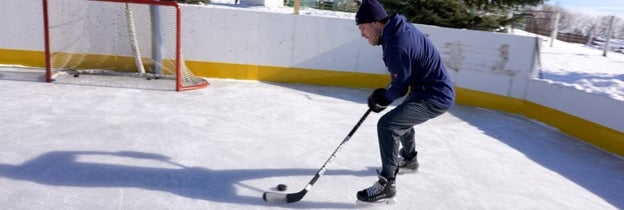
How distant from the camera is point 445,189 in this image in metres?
3.43

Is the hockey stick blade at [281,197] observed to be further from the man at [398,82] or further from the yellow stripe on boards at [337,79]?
the yellow stripe on boards at [337,79]

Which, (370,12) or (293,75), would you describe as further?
(293,75)

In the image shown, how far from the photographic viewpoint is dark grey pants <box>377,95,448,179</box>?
295 centimetres

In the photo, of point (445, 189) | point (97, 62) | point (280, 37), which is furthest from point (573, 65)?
point (97, 62)

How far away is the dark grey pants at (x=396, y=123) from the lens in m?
2.95

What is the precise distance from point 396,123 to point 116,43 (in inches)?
202

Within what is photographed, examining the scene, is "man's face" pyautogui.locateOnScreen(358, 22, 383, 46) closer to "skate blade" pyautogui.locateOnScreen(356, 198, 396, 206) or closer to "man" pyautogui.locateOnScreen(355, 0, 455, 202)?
"man" pyautogui.locateOnScreen(355, 0, 455, 202)

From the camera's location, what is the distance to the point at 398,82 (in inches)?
109

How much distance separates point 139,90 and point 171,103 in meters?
0.80

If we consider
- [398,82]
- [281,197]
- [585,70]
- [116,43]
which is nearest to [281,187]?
[281,197]

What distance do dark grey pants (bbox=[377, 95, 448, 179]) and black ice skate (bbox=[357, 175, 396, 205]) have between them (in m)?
0.05

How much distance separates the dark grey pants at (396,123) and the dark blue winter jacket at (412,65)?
58 mm

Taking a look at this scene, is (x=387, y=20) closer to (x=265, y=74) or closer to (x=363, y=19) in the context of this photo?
(x=363, y=19)

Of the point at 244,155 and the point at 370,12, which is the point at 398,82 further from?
the point at 244,155
